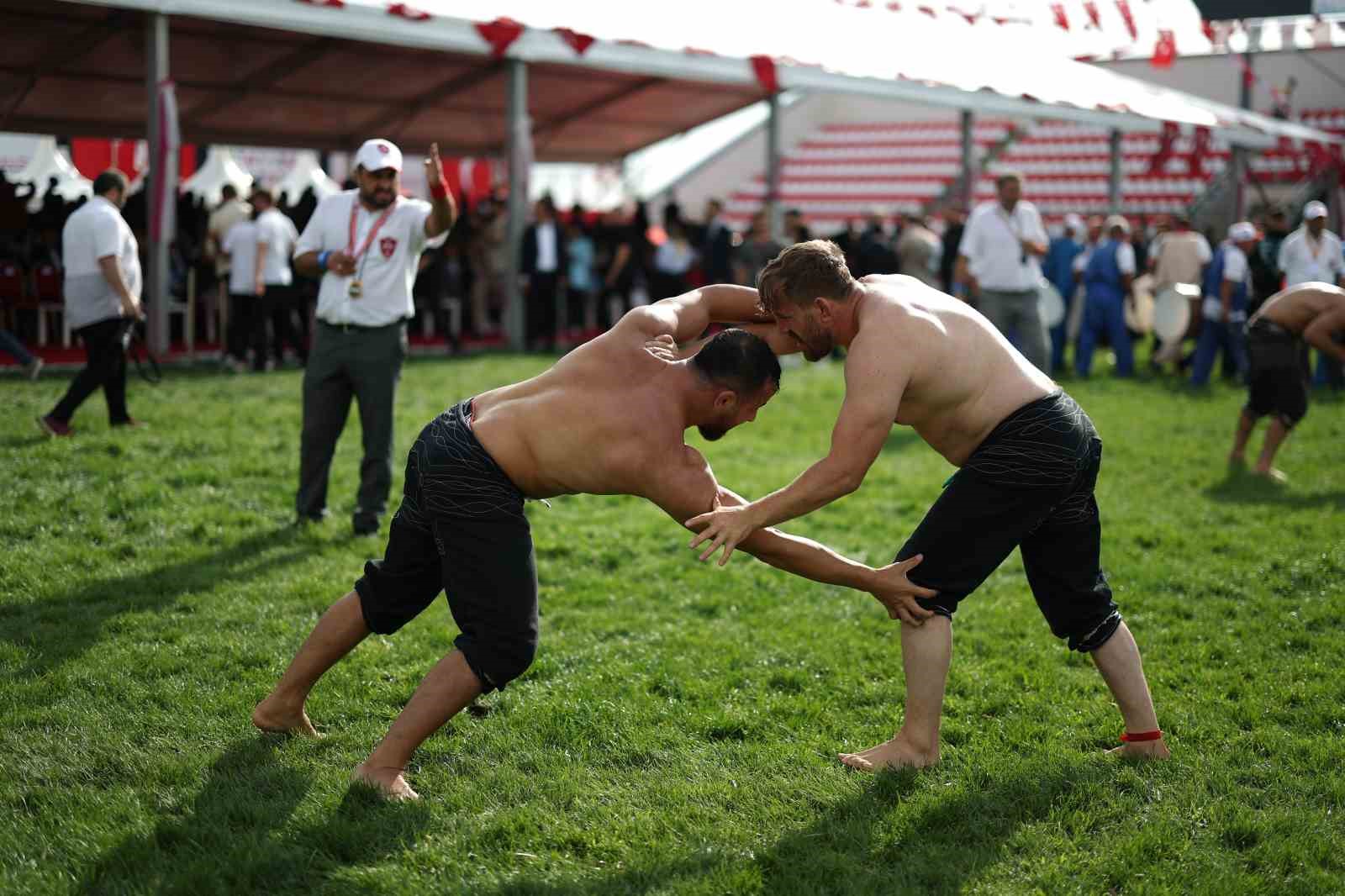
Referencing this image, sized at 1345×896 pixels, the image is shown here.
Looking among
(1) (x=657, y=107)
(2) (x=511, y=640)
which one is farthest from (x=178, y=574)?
(1) (x=657, y=107)

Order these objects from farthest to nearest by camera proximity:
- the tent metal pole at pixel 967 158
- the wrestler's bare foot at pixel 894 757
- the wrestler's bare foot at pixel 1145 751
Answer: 1. the tent metal pole at pixel 967 158
2. the wrestler's bare foot at pixel 1145 751
3. the wrestler's bare foot at pixel 894 757

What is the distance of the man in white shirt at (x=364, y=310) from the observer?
6805 mm

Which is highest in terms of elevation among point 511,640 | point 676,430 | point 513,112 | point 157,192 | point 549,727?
point 513,112

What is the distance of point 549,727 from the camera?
442 cm

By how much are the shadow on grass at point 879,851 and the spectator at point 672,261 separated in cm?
1355

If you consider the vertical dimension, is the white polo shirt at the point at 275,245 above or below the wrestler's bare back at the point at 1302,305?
above

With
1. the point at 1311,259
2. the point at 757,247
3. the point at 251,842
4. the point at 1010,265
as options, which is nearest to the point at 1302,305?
the point at 1010,265

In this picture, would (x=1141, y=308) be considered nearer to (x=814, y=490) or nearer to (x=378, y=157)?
(x=378, y=157)

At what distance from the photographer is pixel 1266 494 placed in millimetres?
8477

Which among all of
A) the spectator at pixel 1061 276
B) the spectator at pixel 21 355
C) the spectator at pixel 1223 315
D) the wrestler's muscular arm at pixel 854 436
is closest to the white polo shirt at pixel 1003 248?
the spectator at pixel 1223 315

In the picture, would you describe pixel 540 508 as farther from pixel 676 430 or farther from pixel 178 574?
pixel 676 430

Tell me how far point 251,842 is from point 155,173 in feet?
32.8

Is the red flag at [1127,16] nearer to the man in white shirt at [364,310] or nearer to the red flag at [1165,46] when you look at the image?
the red flag at [1165,46]

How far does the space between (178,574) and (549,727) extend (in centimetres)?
255
